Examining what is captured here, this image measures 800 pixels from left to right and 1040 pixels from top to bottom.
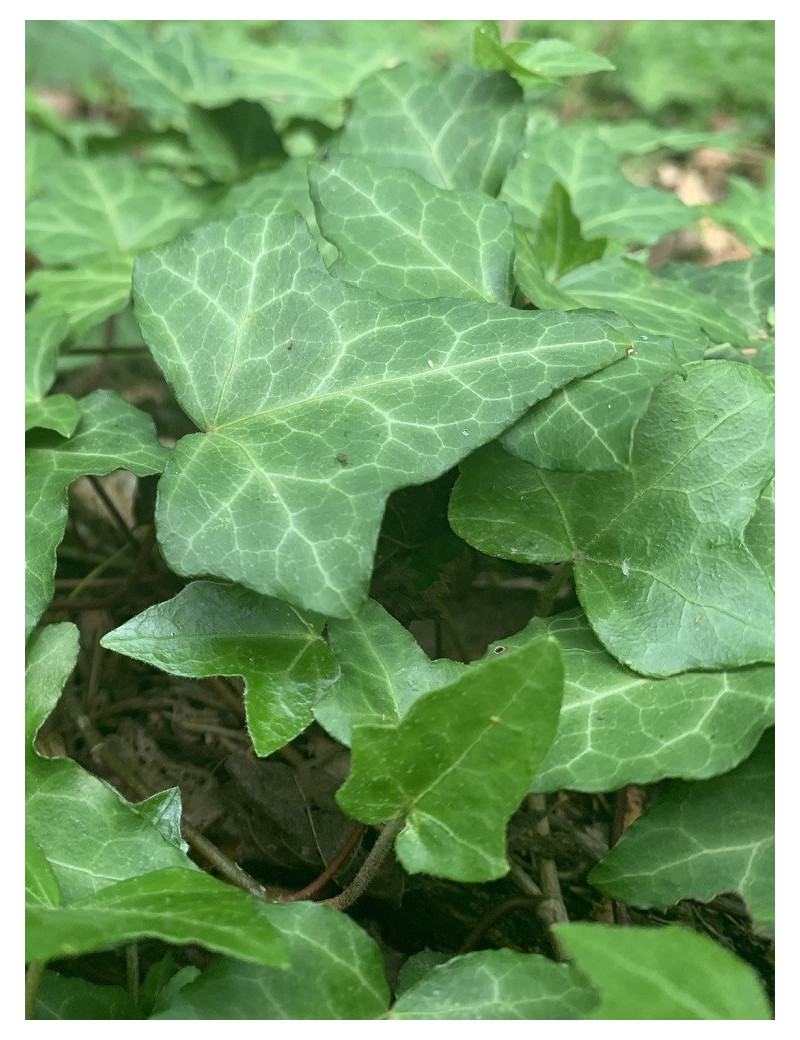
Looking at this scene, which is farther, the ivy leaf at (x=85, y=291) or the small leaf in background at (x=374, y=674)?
the ivy leaf at (x=85, y=291)

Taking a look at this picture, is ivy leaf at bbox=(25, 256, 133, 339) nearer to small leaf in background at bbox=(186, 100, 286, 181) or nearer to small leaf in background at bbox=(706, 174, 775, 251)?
small leaf in background at bbox=(186, 100, 286, 181)

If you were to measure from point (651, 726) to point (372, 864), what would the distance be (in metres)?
0.30

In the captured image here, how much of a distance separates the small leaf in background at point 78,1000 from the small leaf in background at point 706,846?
45 centimetres

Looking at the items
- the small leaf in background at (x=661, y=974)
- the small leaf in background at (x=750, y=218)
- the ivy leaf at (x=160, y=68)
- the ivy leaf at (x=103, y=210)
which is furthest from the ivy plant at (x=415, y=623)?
the ivy leaf at (x=160, y=68)

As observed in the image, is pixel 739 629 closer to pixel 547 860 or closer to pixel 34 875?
pixel 547 860

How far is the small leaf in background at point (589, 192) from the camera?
1.45m

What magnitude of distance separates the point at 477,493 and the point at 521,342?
174 millimetres

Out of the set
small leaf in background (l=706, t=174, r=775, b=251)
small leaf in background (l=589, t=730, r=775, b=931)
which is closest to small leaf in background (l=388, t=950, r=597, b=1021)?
small leaf in background (l=589, t=730, r=775, b=931)

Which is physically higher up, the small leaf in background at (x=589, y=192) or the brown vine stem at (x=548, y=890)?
the small leaf in background at (x=589, y=192)

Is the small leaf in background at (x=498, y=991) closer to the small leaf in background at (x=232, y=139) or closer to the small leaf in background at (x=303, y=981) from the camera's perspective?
the small leaf in background at (x=303, y=981)

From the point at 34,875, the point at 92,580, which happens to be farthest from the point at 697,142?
the point at 34,875

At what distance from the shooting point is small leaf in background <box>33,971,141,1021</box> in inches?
32.3

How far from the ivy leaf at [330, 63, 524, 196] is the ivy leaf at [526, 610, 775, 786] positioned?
28.0 inches

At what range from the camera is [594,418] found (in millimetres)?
885
